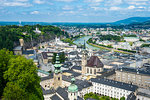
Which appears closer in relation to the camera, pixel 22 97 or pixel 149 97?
pixel 22 97

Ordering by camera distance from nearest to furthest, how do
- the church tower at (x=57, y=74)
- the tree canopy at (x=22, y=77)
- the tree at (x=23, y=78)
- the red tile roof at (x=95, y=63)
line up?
the tree at (x=23, y=78) → the tree canopy at (x=22, y=77) → the church tower at (x=57, y=74) → the red tile roof at (x=95, y=63)

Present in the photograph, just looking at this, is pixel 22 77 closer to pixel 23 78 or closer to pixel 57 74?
pixel 23 78

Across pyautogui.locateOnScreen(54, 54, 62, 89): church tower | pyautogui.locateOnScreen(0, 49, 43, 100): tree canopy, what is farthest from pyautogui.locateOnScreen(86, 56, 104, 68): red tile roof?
pyautogui.locateOnScreen(0, 49, 43, 100): tree canopy

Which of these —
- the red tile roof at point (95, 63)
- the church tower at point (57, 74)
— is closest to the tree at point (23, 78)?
the church tower at point (57, 74)

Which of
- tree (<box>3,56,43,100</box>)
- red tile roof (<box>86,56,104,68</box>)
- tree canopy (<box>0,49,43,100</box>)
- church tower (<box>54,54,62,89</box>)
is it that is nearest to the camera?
tree (<box>3,56,43,100</box>)

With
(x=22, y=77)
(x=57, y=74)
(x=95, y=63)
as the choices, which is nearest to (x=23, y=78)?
(x=22, y=77)

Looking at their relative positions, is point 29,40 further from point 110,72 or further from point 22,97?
point 22,97

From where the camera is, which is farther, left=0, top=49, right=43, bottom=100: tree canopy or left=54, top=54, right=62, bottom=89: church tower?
left=54, top=54, right=62, bottom=89: church tower

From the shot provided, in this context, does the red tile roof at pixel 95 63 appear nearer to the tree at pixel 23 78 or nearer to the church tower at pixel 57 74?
the church tower at pixel 57 74

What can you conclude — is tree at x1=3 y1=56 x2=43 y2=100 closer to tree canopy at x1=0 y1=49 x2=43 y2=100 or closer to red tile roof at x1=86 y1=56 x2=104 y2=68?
tree canopy at x1=0 y1=49 x2=43 y2=100

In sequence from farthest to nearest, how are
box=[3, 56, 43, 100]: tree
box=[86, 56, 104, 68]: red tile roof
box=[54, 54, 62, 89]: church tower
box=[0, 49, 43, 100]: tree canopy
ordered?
1. box=[86, 56, 104, 68]: red tile roof
2. box=[54, 54, 62, 89]: church tower
3. box=[0, 49, 43, 100]: tree canopy
4. box=[3, 56, 43, 100]: tree

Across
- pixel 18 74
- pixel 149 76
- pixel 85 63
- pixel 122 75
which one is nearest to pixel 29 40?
pixel 85 63
